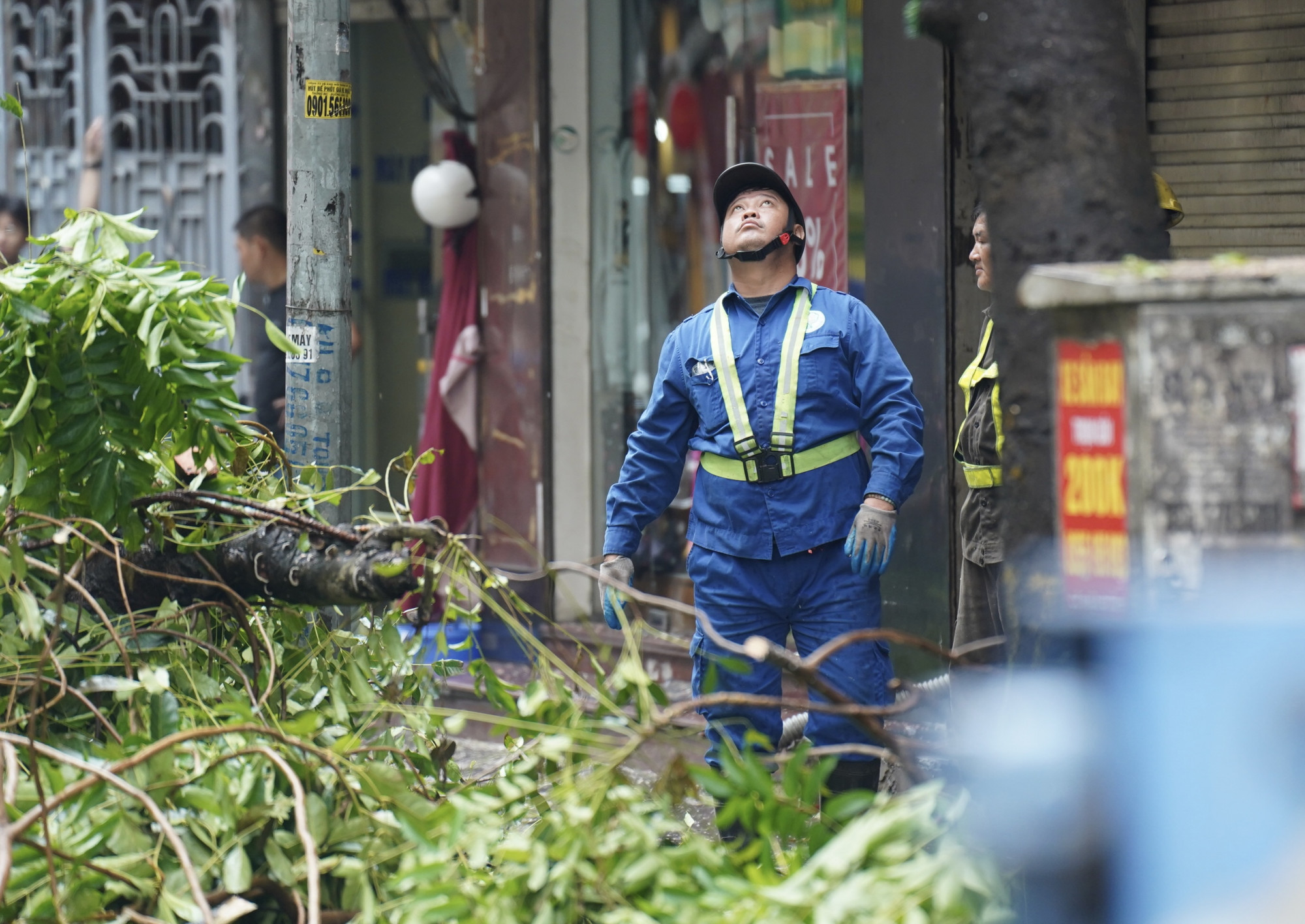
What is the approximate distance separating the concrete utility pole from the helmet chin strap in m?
1.11

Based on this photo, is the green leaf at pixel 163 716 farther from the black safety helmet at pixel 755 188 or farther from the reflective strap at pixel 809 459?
the black safety helmet at pixel 755 188

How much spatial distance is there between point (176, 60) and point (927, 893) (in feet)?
23.1

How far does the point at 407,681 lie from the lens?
10.5 ft

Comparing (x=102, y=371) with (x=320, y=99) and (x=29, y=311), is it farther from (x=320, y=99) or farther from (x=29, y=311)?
(x=320, y=99)

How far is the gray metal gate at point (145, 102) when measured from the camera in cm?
779

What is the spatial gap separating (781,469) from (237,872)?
2143mm

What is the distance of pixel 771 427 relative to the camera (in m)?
4.16

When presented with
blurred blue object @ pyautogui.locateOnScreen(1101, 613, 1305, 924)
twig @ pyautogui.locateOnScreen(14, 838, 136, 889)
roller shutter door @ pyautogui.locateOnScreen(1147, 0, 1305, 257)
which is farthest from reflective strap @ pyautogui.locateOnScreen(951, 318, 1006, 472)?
twig @ pyautogui.locateOnScreen(14, 838, 136, 889)

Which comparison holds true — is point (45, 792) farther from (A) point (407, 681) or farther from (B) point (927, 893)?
(B) point (927, 893)

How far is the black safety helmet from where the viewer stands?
4340mm

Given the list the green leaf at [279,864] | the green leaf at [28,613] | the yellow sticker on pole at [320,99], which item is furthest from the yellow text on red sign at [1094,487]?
the yellow sticker on pole at [320,99]

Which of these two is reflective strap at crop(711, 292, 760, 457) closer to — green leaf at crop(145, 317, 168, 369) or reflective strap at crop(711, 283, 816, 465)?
reflective strap at crop(711, 283, 816, 465)

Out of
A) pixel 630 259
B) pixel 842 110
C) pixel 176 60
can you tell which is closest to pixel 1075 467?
pixel 842 110

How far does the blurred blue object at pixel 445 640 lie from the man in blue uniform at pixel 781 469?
60cm
